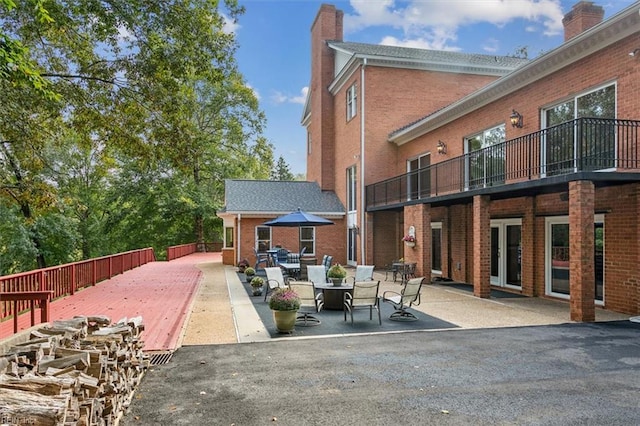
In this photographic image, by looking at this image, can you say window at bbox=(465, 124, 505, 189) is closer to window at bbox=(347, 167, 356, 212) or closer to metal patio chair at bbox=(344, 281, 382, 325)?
metal patio chair at bbox=(344, 281, 382, 325)

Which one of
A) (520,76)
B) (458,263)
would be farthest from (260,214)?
(520,76)

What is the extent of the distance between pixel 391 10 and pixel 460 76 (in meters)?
6.45

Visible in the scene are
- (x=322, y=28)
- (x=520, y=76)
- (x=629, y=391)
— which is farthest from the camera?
(x=322, y=28)

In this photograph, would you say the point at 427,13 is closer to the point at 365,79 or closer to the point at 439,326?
the point at 365,79

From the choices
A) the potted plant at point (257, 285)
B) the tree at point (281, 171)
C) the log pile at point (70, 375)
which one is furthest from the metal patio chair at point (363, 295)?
the tree at point (281, 171)

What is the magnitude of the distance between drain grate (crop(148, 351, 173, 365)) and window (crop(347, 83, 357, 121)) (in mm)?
16157

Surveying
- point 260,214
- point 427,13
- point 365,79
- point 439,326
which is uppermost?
point 427,13

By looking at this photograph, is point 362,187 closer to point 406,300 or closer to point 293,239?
point 293,239

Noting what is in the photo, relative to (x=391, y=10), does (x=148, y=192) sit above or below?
below

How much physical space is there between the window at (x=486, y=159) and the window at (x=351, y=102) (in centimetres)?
703

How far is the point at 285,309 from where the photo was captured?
7.45 meters

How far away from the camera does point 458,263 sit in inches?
601

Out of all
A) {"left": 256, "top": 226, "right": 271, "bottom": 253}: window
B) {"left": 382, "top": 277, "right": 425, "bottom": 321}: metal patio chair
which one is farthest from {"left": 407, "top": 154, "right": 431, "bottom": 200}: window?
{"left": 382, "top": 277, "right": 425, "bottom": 321}: metal patio chair

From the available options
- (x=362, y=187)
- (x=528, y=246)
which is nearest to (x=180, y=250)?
(x=362, y=187)
